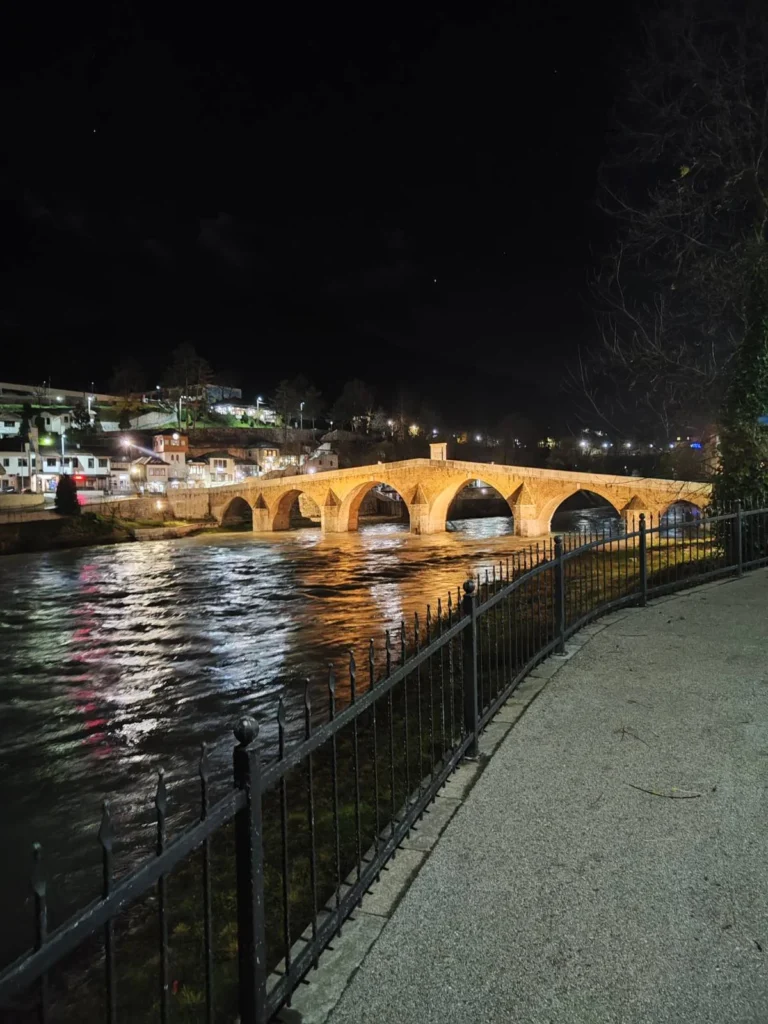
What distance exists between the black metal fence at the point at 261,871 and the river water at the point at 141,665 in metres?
1.29

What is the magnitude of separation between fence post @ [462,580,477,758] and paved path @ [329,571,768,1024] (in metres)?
0.30

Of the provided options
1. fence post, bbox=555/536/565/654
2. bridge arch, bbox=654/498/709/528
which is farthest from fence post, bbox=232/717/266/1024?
bridge arch, bbox=654/498/709/528

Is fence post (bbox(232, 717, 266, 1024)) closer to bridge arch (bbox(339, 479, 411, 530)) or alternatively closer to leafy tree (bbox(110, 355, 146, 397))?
bridge arch (bbox(339, 479, 411, 530))

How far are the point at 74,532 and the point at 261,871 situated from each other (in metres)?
50.6

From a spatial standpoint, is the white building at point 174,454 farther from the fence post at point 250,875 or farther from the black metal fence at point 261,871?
the fence post at point 250,875

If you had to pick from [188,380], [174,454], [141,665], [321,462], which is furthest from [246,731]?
[188,380]

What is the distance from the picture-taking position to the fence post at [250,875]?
99.2 inches

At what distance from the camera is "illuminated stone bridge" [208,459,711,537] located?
→ 3903 cm

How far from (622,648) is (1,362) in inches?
5389

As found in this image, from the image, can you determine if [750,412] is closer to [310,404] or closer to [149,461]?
[149,461]

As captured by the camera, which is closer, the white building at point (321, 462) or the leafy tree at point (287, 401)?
the white building at point (321, 462)

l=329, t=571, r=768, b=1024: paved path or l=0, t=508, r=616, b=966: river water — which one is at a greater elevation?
l=329, t=571, r=768, b=1024: paved path

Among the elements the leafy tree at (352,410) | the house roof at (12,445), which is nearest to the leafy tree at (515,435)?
the leafy tree at (352,410)

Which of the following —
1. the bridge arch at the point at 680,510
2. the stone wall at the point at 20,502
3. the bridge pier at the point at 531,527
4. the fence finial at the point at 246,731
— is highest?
the stone wall at the point at 20,502
